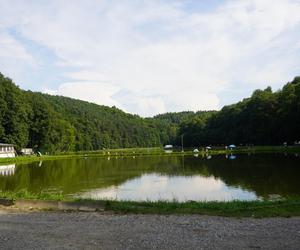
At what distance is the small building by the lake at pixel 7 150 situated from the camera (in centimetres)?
8580

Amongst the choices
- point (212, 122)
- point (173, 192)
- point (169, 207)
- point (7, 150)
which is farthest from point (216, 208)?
point (212, 122)

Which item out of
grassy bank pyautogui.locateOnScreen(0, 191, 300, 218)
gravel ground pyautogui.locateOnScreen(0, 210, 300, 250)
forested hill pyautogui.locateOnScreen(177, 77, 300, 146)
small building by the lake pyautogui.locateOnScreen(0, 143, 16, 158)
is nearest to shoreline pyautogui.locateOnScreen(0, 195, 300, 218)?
grassy bank pyautogui.locateOnScreen(0, 191, 300, 218)

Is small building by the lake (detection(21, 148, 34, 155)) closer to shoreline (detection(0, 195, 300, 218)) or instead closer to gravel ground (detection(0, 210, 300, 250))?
shoreline (detection(0, 195, 300, 218))

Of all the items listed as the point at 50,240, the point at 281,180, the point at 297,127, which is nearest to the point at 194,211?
the point at 50,240

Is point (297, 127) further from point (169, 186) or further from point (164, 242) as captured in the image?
point (164, 242)

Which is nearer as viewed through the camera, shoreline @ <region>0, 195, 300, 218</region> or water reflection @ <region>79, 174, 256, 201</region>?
shoreline @ <region>0, 195, 300, 218</region>

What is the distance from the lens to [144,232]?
11.2 meters

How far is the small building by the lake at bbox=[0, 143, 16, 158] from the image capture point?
85800 mm

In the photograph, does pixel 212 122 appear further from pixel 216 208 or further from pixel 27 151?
pixel 216 208

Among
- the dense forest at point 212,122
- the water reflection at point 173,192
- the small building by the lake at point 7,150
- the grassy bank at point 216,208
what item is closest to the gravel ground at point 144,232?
the grassy bank at point 216,208

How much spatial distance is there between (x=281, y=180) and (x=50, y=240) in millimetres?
25432

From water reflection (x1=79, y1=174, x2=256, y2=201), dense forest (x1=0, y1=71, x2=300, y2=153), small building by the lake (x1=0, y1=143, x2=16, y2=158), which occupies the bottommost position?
water reflection (x1=79, y1=174, x2=256, y2=201)

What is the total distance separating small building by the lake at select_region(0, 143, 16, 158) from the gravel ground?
248ft

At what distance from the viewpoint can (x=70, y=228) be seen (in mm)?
12023
